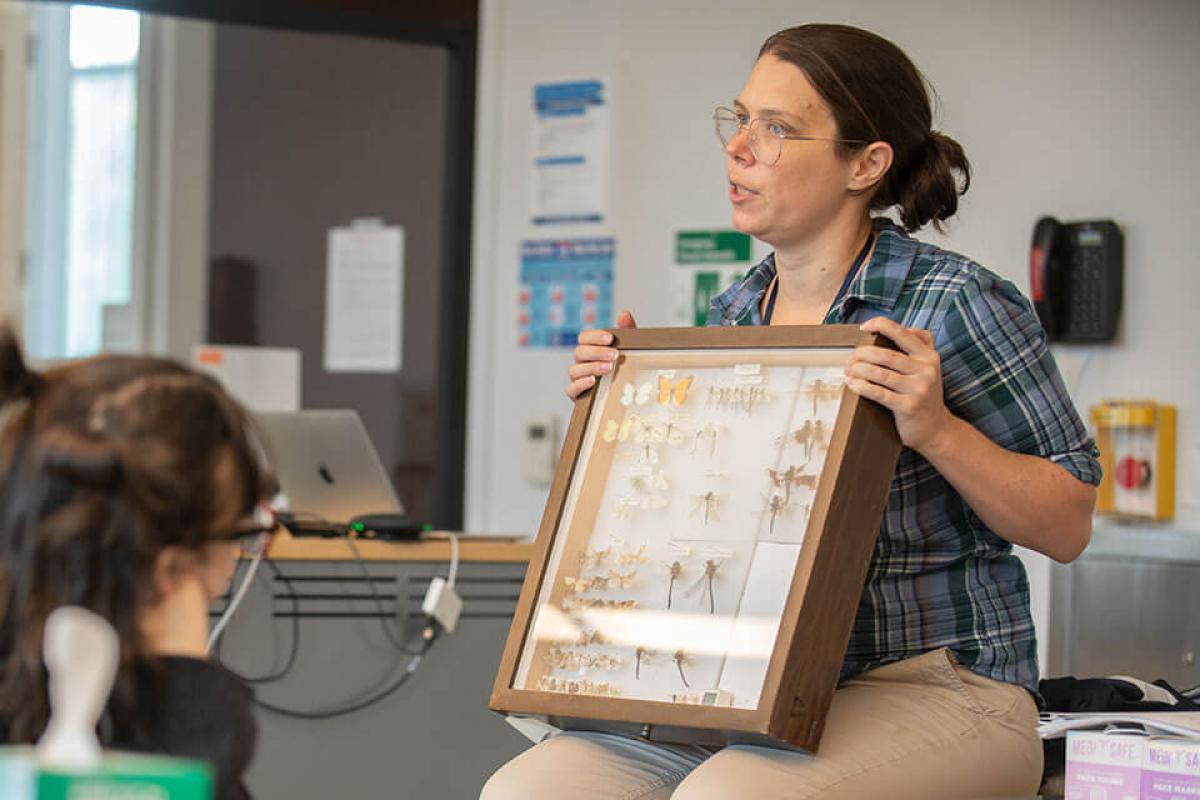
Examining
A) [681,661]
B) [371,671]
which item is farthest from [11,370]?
[371,671]

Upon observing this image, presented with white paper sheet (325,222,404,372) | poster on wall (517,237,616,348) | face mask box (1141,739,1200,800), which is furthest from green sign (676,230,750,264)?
face mask box (1141,739,1200,800)

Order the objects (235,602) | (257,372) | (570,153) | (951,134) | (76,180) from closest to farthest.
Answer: (235,602) < (951,134) < (570,153) < (257,372) < (76,180)

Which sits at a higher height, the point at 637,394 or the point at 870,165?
the point at 870,165

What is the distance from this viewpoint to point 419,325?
4922 millimetres

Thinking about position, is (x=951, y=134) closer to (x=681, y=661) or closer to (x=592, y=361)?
(x=592, y=361)

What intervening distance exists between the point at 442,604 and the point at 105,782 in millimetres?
2428

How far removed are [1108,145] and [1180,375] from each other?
23.7 inches

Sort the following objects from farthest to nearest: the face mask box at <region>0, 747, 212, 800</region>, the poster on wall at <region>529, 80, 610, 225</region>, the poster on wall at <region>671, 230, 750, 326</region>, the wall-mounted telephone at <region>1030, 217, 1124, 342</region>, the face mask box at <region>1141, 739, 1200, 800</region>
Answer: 1. the poster on wall at <region>529, 80, 610, 225</region>
2. the poster on wall at <region>671, 230, 750, 326</region>
3. the wall-mounted telephone at <region>1030, 217, 1124, 342</region>
4. the face mask box at <region>1141, 739, 1200, 800</region>
5. the face mask box at <region>0, 747, 212, 800</region>

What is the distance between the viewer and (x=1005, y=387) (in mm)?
1755

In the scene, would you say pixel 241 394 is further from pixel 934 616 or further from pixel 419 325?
pixel 934 616

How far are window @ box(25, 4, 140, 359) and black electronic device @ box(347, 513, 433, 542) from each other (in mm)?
3185

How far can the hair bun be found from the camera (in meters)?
0.95

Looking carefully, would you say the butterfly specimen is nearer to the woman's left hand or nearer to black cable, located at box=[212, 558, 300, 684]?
the woman's left hand

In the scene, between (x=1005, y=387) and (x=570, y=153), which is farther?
(x=570, y=153)
